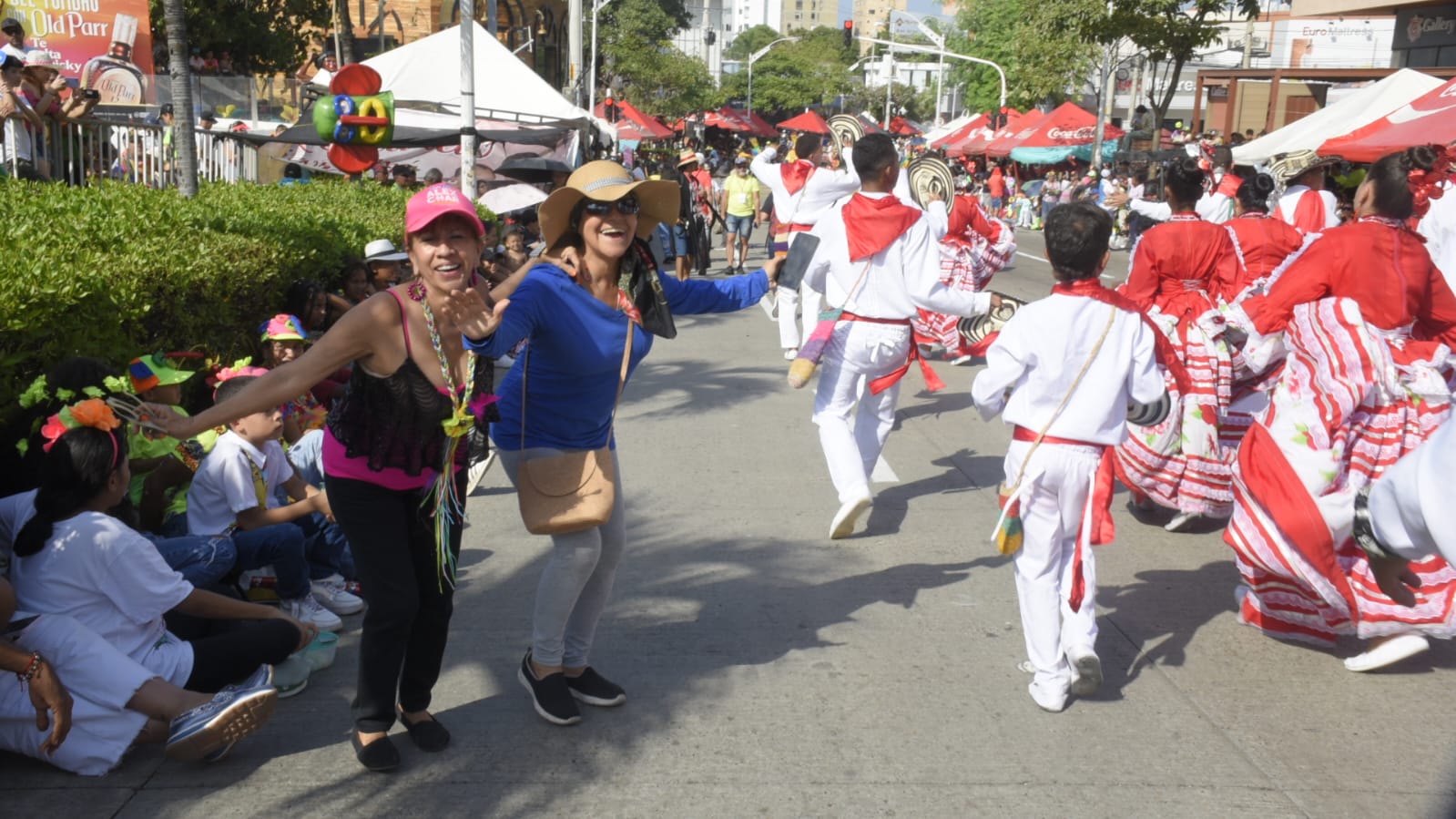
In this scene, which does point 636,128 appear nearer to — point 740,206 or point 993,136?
point 993,136

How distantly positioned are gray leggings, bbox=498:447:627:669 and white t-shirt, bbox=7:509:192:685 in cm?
107

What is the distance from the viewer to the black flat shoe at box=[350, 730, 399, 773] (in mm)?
3801

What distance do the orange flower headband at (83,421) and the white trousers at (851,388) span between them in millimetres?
3476

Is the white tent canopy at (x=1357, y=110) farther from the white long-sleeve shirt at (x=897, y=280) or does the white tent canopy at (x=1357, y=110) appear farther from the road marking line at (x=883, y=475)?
the white long-sleeve shirt at (x=897, y=280)

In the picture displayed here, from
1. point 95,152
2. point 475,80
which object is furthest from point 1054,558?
point 475,80

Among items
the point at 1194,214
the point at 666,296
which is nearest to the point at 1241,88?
the point at 1194,214

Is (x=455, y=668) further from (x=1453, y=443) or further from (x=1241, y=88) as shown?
(x=1241, y=88)

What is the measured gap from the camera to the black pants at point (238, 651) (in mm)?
4047

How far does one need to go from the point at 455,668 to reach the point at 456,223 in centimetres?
179

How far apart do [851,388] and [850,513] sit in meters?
0.74

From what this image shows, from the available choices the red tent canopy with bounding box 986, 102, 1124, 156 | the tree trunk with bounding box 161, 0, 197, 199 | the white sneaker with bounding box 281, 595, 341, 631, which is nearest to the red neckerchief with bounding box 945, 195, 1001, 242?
the tree trunk with bounding box 161, 0, 197, 199

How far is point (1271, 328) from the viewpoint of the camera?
17.7 feet

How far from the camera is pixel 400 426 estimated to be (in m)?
3.62

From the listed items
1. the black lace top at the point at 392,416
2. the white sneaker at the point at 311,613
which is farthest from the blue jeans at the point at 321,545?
the black lace top at the point at 392,416
